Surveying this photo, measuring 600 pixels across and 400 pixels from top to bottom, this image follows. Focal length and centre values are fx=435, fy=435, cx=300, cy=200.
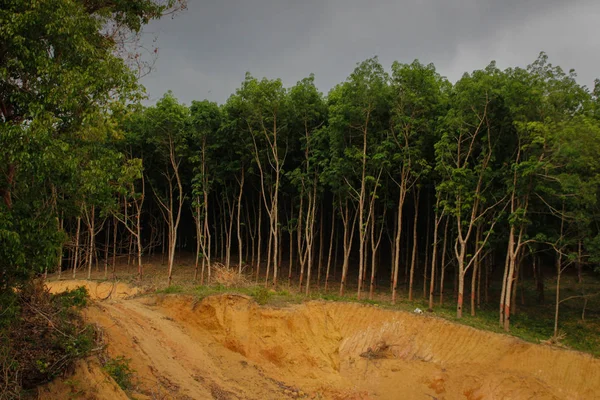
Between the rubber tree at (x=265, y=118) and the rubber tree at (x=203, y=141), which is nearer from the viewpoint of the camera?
the rubber tree at (x=265, y=118)

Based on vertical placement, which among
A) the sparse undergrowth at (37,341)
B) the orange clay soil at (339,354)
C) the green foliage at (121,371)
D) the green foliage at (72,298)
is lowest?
the orange clay soil at (339,354)

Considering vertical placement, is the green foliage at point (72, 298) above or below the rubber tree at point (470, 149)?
below

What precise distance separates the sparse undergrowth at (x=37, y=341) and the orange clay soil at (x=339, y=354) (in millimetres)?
4893

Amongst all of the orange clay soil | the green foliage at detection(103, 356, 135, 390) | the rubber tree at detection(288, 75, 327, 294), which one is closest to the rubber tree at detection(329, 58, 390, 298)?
the rubber tree at detection(288, 75, 327, 294)

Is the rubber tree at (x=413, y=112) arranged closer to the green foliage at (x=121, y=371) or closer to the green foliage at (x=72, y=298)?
the green foliage at (x=121, y=371)

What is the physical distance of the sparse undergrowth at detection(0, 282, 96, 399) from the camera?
327 inches

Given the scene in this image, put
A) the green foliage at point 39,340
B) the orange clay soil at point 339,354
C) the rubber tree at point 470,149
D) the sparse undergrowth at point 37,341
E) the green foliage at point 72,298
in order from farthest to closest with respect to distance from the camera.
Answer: the rubber tree at point 470,149, the orange clay soil at point 339,354, the green foliage at point 72,298, the green foliage at point 39,340, the sparse undergrowth at point 37,341

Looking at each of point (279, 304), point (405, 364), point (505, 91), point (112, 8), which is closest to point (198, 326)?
point (279, 304)

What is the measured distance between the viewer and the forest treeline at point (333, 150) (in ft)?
28.4

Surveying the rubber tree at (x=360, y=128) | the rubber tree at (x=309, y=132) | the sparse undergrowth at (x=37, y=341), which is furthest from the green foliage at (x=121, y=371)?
the rubber tree at (x=309, y=132)

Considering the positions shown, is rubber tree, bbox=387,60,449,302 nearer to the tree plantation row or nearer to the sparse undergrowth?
the tree plantation row

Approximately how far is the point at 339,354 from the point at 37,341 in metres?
12.9

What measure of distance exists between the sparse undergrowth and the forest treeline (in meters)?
0.79

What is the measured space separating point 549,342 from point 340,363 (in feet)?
31.2
